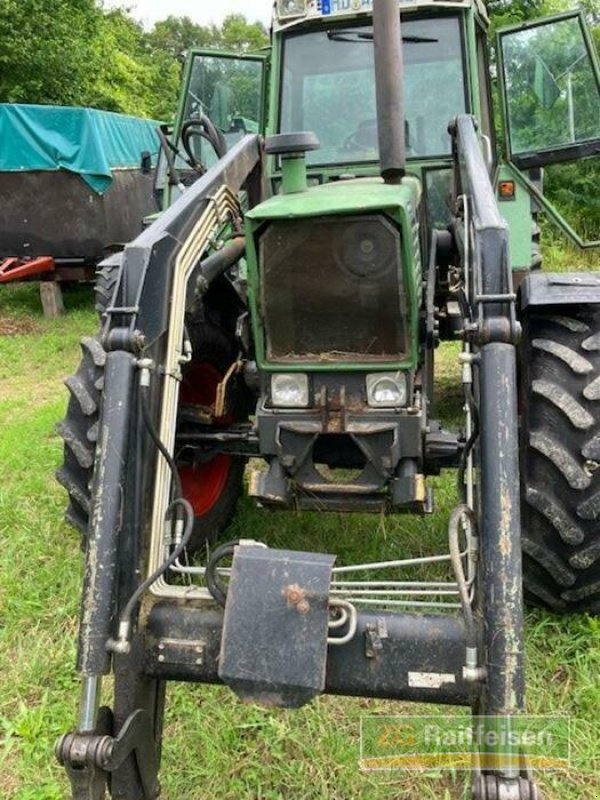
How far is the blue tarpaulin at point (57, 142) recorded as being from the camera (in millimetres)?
9789

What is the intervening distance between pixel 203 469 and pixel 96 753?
1.89 metres

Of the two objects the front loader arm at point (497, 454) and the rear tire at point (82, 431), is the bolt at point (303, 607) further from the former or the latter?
the rear tire at point (82, 431)

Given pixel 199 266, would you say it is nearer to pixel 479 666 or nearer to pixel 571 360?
pixel 571 360

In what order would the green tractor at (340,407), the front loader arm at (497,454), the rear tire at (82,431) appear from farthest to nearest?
the rear tire at (82,431), the green tractor at (340,407), the front loader arm at (497,454)

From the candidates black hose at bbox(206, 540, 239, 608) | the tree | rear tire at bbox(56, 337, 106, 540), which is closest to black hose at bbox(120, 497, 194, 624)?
black hose at bbox(206, 540, 239, 608)

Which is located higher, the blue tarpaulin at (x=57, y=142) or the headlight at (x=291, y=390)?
the blue tarpaulin at (x=57, y=142)

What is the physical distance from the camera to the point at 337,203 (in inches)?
93.3

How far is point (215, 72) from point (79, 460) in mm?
2852

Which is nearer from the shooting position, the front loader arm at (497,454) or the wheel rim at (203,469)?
the front loader arm at (497,454)

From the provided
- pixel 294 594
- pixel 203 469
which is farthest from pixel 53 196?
pixel 294 594

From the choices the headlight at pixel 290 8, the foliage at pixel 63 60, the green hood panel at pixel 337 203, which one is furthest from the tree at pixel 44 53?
the green hood panel at pixel 337 203

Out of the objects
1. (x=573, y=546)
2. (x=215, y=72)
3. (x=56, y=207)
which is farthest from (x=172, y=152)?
(x=56, y=207)

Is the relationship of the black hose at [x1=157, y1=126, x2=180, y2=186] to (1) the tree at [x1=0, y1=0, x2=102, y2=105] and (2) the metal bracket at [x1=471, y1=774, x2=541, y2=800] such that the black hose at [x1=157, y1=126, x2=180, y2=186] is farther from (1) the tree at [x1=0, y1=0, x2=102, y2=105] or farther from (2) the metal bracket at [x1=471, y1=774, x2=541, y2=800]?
(1) the tree at [x1=0, y1=0, x2=102, y2=105]

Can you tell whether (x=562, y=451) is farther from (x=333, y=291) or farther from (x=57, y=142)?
(x=57, y=142)
